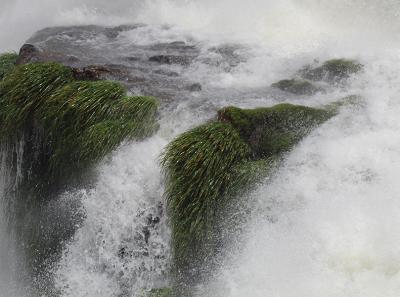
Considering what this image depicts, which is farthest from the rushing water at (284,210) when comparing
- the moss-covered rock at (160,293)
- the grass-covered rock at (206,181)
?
the grass-covered rock at (206,181)

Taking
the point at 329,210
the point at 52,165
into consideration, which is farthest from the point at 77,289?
the point at 329,210

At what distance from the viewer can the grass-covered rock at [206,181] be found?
821 centimetres

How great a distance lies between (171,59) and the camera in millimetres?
13586

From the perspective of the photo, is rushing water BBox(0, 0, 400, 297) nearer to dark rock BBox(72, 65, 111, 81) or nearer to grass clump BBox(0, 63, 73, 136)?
grass clump BBox(0, 63, 73, 136)

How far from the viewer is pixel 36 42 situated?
52.1 ft

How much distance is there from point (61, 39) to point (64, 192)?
8155 millimetres

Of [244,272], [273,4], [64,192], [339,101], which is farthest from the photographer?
[273,4]

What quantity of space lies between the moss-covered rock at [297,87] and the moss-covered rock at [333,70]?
0.65 meters

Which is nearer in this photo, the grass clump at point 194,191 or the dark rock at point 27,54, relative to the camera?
the grass clump at point 194,191

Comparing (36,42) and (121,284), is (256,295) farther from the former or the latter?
(36,42)

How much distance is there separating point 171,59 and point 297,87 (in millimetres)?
4045

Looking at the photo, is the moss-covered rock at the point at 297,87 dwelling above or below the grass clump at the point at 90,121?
above

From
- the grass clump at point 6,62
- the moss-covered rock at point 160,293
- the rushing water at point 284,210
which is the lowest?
the moss-covered rock at point 160,293

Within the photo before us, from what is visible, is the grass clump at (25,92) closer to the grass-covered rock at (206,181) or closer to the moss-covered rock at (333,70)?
the grass-covered rock at (206,181)
